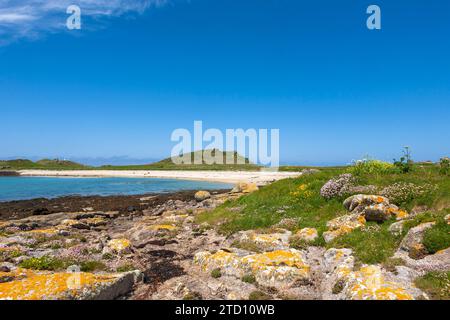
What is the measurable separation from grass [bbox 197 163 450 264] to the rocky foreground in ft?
1.60

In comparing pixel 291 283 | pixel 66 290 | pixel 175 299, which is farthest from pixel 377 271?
pixel 66 290

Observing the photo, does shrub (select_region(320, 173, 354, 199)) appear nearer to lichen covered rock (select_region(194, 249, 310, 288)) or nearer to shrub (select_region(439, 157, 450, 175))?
shrub (select_region(439, 157, 450, 175))

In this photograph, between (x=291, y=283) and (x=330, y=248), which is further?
(x=330, y=248)

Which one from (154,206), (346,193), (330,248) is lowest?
(154,206)

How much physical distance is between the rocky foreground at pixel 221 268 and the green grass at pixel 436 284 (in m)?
0.27

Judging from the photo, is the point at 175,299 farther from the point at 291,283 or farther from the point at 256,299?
the point at 291,283

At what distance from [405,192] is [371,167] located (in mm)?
5140

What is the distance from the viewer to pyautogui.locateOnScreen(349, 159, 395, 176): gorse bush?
21.4 meters

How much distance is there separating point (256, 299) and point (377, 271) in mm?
3708

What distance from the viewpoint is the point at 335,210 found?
1795 cm

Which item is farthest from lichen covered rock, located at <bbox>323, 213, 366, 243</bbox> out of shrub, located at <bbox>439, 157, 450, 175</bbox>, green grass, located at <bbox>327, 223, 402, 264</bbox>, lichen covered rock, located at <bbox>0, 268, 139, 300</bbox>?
lichen covered rock, located at <bbox>0, 268, 139, 300</bbox>

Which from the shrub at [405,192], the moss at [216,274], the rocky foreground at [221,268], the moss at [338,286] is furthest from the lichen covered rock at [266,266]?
the shrub at [405,192]

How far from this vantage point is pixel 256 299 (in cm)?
936
